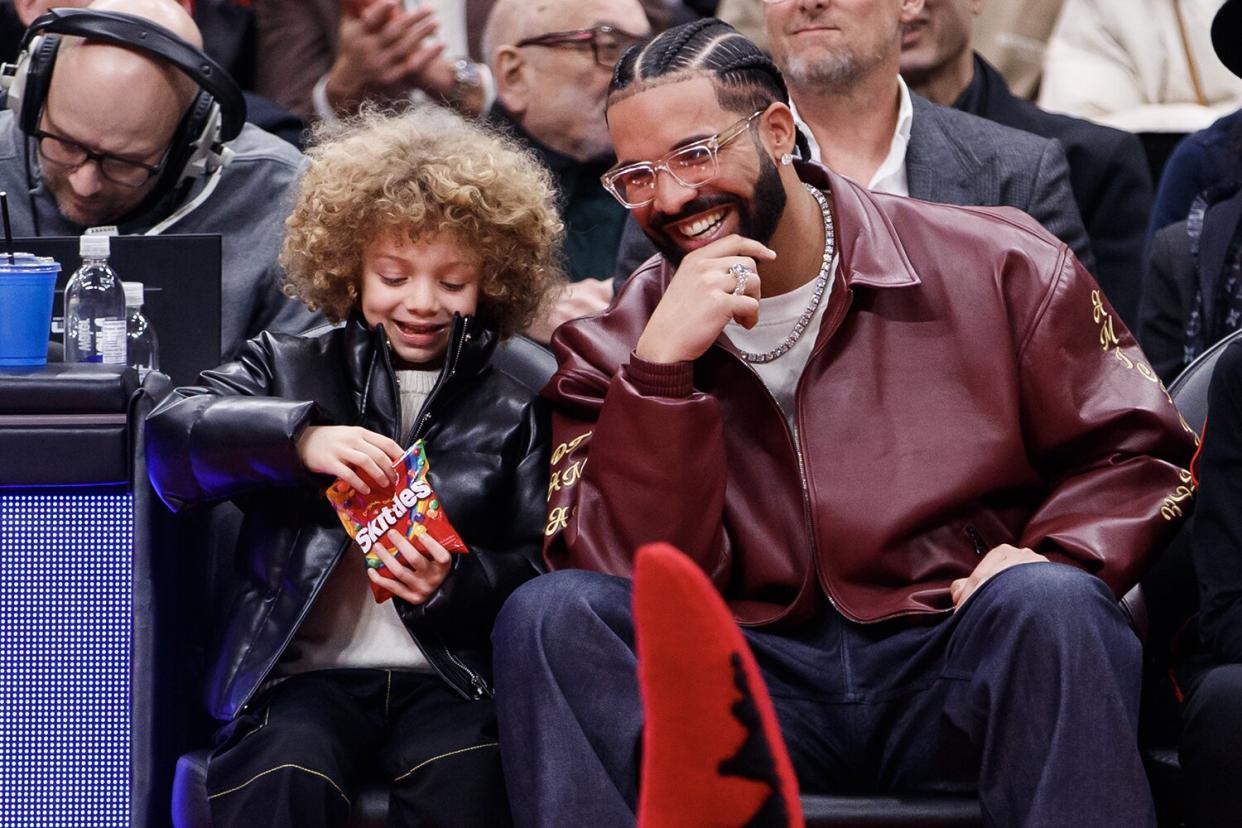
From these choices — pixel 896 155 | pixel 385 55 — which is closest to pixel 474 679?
pixel 896 155

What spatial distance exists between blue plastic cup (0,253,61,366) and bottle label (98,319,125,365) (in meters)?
0.15

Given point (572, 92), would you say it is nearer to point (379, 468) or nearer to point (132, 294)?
point (132, 294)

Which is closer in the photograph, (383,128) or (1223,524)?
(1223,524)

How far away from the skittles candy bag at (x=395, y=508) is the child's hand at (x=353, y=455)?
15mm

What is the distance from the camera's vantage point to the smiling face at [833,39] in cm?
377

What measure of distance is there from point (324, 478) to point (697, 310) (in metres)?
0.56

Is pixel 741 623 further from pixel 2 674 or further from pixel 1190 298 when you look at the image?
pixel 1190 298

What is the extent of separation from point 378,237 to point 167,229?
32.4 inches

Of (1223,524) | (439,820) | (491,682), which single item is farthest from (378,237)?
(1223,524)

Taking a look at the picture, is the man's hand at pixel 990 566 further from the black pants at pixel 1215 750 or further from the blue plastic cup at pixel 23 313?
the blue plastic cup at pixel 23 313

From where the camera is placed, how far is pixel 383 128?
3023mm

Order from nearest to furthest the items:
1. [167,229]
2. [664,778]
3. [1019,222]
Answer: [664,778] < [1019,222] < [167,229]

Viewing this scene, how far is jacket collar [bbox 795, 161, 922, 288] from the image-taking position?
2689mm

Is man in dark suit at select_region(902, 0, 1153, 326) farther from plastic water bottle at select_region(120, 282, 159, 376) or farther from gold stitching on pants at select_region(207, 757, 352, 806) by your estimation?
gold stitching on pants at select_region(207, 757, 352, 806)
